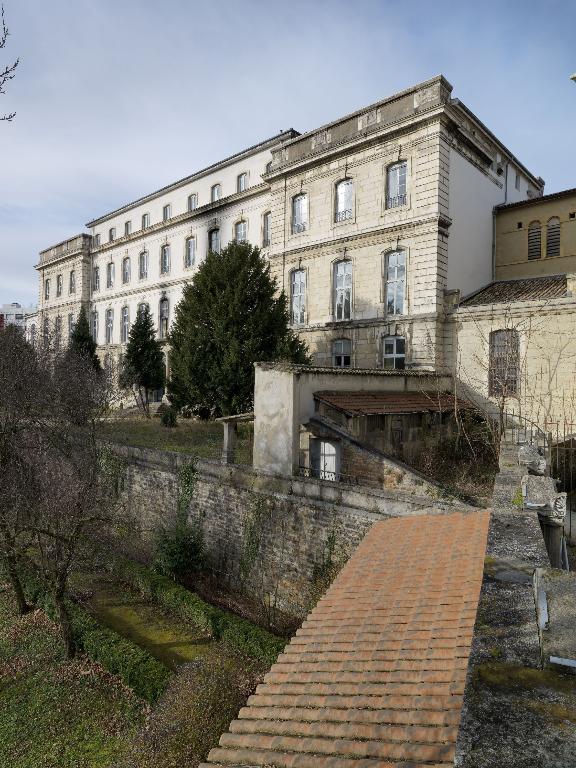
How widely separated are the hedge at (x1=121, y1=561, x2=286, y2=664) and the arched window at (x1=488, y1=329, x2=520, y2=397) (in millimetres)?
11806

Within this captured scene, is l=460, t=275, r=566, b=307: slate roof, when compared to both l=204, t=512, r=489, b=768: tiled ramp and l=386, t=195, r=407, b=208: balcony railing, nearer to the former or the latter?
l=386, t=195, r=407, b=208: balcony railing

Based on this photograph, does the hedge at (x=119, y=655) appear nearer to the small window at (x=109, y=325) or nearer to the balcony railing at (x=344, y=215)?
the balcony railing at (x=344, y=215)

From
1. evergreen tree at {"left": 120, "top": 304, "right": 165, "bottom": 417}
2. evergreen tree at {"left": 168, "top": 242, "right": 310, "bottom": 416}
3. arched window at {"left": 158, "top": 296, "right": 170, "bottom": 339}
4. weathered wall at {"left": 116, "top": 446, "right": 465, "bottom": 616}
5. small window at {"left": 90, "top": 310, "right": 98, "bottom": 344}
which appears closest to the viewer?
weathered wall at {"left": 116, "top": 446, "right": 465, "bottom": 616}

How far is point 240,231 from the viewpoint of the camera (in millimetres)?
30094

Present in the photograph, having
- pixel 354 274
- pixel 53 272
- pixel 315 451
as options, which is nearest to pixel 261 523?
pixel 315 451

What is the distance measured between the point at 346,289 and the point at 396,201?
13.7 ft

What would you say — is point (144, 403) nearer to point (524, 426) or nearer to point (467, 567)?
point (524, 426)

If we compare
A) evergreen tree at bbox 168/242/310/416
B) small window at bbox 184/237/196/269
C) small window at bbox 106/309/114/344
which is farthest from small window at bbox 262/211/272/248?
small window at bbox 106/309/114/344

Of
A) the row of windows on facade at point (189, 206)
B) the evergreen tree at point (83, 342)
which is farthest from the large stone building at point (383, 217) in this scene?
the evergreen tree at point (83, 342)

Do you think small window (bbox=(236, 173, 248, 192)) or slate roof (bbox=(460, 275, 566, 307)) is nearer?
slate roof (bbox=(460, 275, 566, 307))

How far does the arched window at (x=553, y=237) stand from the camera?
854 inches

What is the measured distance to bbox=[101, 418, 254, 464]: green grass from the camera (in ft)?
54.1

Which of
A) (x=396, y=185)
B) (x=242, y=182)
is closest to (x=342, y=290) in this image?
(x=396, y=185)

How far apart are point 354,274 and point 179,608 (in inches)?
609
